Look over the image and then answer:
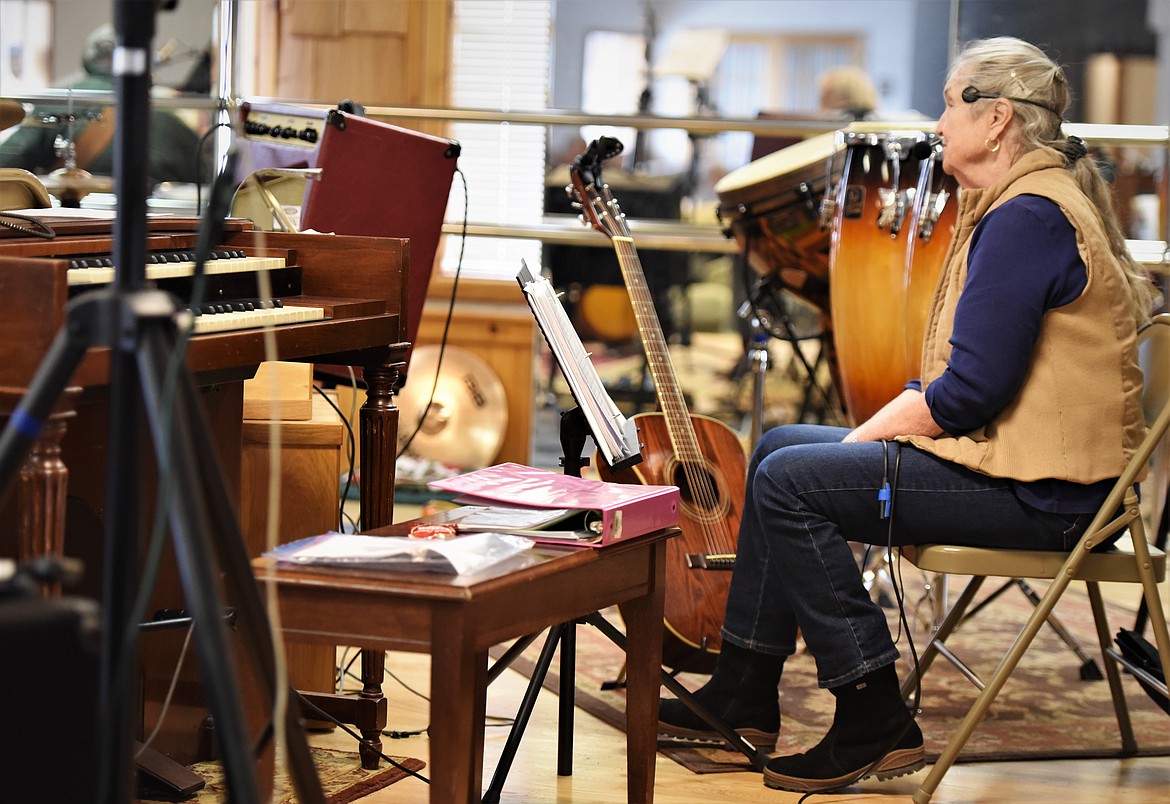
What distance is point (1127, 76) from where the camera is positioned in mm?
7293

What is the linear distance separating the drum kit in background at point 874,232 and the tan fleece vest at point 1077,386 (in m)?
0.69

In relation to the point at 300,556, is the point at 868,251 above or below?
above

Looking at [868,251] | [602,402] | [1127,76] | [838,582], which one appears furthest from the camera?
[1127,76]

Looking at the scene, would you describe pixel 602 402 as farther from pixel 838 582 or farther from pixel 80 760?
pixel 80 760

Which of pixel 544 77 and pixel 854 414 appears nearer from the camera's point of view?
pixel 854 414

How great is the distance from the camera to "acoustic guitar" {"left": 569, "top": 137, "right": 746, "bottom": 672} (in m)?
2.54

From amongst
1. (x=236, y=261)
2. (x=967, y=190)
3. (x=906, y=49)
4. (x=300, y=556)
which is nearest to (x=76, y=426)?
(x=236, y=261)

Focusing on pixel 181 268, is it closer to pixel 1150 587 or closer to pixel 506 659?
pixel 506 659

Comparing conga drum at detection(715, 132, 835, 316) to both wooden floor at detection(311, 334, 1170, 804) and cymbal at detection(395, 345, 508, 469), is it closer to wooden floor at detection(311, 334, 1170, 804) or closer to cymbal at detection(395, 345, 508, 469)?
wooden floor at detection(311, 334, 1170, 804)

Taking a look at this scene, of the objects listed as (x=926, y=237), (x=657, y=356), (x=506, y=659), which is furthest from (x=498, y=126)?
(x=506, y=659)

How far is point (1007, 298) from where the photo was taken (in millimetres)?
2076

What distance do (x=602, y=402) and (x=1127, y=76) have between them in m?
6.23

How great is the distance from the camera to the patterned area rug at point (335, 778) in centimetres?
210

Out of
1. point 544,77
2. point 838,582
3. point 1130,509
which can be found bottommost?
point 838,582
